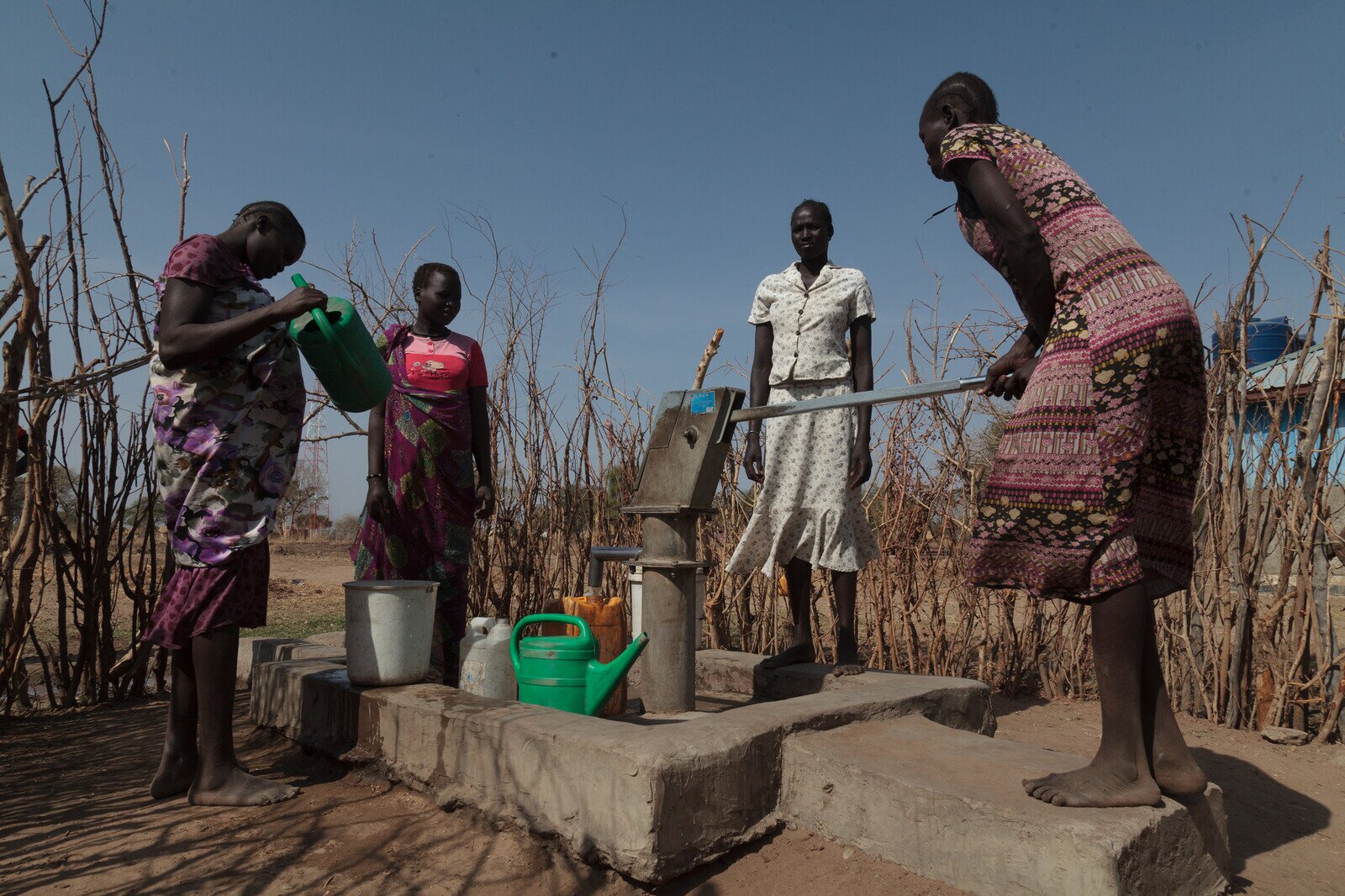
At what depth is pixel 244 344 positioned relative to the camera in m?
2.68

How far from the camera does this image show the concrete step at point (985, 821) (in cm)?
177

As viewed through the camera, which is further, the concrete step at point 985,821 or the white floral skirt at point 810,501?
the white floral skirt at point 810,501

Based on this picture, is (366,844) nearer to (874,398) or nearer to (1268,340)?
(874,398)

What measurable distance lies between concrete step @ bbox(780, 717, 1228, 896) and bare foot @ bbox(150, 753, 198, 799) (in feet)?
5.73

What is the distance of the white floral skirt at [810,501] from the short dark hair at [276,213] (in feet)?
6.20

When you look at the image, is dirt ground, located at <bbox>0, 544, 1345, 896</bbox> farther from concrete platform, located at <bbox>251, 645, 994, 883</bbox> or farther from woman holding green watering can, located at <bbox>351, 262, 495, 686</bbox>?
woman holding green watering can, located at <bbox>351, 262, 495, 686</bbox>

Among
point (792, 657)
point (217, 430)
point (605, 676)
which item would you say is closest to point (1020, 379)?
point (605, 676)

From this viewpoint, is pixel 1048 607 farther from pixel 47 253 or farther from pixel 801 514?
pixel 47 253

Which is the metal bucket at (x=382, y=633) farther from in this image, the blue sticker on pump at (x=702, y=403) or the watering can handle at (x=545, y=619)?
the blue sticker on pump at (x=702, y=403)

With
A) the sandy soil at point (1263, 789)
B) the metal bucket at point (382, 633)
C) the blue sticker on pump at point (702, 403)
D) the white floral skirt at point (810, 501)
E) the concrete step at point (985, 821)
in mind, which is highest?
the blue sticker on pump at point (702, 403)

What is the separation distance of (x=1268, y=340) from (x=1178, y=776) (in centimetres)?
281

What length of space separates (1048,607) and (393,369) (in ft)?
14.1

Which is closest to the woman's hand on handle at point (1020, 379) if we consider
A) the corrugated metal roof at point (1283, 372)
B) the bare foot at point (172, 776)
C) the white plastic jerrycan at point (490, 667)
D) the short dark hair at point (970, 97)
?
the short dark hair at point (970, 97)

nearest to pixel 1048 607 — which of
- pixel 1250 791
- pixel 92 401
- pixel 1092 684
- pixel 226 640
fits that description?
pixel 1092 684
